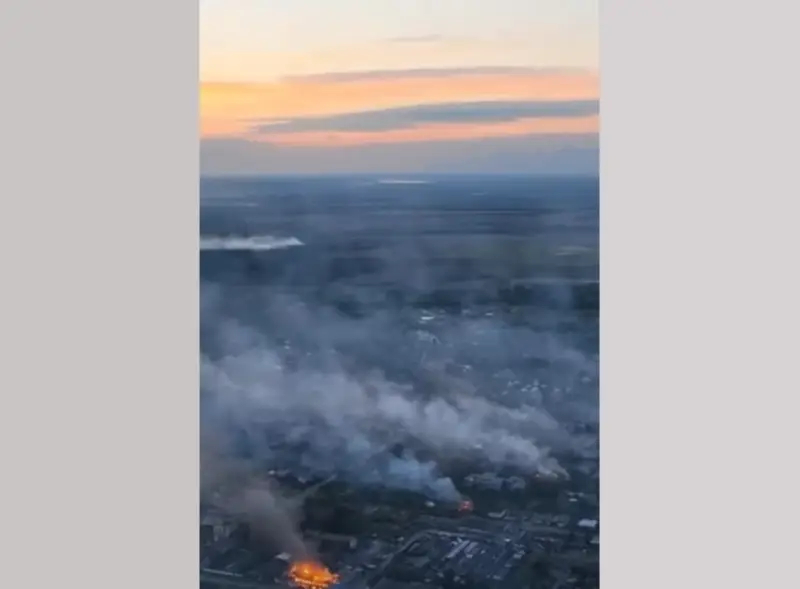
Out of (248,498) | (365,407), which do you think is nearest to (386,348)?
(365,407)

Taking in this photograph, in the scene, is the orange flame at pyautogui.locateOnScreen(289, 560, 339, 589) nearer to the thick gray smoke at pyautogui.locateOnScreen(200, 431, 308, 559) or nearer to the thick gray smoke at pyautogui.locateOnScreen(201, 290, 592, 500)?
the thick gray smoke at pyautogui.locateOnScreen(200, 431, 308, 559)

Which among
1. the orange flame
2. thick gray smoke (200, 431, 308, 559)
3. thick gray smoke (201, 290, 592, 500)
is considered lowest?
the orange flame

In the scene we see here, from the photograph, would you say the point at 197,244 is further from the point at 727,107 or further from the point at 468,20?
the point at 727,107

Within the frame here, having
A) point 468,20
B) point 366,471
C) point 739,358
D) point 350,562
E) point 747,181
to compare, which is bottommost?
point 350,562

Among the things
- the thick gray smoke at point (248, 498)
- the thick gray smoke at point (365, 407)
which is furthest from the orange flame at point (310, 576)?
the thick gray smoke at point (365, 407)

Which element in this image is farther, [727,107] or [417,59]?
[417,59]

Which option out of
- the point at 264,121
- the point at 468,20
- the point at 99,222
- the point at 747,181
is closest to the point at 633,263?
the point at 747,181

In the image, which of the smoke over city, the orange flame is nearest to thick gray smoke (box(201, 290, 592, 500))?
the smoke over city

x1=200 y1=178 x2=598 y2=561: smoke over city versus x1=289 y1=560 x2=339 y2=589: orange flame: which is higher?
x1=200 y1=178 x2=598 y2=561: smoke over city
